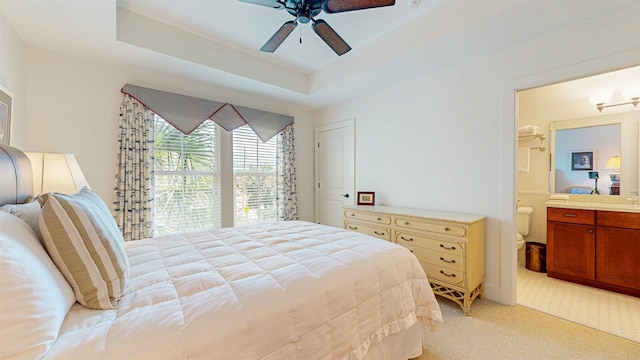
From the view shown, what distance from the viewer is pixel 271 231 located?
6.81ft

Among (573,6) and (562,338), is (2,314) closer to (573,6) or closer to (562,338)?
(562,338)

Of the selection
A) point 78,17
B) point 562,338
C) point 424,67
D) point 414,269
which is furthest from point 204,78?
point 562,338

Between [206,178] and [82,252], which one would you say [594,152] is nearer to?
[82,252]

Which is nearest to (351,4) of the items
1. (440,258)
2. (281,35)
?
(281,35)

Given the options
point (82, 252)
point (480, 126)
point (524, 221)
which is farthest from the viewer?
point (524, 221)

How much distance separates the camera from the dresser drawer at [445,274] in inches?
88.4

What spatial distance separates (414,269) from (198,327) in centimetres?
133

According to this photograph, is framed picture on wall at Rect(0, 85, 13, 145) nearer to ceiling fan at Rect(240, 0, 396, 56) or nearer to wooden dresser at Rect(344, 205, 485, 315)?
ceiling fan at Rect(240, 0, 396, 56)

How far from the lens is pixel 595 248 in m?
2.63

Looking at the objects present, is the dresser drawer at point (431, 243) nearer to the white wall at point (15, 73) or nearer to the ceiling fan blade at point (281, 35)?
the ceiling fan blade at point (281, 35)

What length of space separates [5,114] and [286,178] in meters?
2.84

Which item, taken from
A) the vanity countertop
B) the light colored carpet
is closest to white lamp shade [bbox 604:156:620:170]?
the vanity countertop

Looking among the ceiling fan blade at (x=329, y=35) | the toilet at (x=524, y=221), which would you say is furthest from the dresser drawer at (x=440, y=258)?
the ceiling fan blade at (x=329, y=35)

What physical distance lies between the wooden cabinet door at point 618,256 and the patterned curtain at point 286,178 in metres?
3.69
